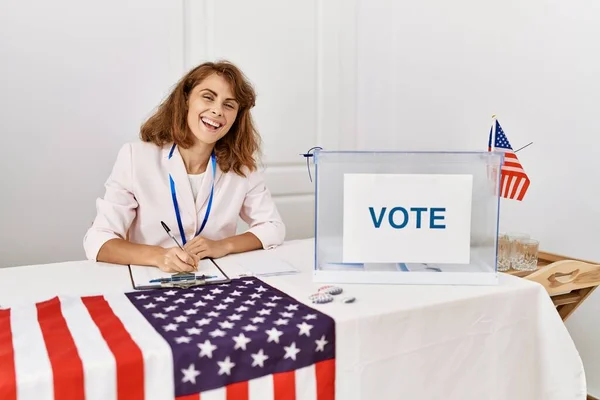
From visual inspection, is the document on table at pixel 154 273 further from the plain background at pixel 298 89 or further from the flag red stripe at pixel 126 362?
the plain background at pixel 298 89

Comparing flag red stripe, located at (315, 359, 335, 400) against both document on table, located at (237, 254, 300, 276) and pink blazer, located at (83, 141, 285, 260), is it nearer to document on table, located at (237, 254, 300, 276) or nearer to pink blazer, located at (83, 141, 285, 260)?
document on table, located at (237, 254, 300, 276)

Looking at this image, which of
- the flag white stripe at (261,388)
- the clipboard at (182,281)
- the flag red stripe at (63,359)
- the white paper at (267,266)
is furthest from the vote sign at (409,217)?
the flag red stripe at (63,359)

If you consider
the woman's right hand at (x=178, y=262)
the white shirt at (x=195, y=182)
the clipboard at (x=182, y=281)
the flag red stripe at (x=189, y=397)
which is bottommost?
the flag red stripe at (x=189, y=397)

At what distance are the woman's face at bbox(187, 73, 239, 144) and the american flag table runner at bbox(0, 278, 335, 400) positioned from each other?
2.24ft

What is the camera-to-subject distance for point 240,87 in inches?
71.1

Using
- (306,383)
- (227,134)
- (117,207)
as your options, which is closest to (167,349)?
(306,383)

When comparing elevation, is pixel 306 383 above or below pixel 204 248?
below

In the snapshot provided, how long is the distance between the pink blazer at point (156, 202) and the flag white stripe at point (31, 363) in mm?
627

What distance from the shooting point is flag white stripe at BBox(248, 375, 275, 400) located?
3.25ft

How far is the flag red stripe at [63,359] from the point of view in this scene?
85 centimetres

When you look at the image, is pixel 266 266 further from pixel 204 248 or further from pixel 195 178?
pixel 195 178

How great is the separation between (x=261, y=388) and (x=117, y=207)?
2.76ft

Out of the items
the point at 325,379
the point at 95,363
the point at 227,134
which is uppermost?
the point at 227,134

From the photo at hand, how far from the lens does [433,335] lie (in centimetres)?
119
